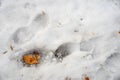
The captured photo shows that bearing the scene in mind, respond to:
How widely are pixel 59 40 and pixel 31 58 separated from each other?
0.33m

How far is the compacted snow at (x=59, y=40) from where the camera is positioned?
2.00 meters

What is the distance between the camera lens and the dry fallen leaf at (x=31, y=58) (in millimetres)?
2002

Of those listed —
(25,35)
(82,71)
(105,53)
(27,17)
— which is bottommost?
(82,71)

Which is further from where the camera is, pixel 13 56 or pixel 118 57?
pixel 118 57

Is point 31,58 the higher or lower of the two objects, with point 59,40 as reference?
lower

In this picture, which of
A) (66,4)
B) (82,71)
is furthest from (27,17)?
(82,71)

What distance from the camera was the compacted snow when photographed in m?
2.00

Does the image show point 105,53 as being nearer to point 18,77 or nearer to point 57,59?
point 57,59

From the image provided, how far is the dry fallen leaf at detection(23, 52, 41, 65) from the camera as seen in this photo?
2.00 meters

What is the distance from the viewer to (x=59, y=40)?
2.08 metres

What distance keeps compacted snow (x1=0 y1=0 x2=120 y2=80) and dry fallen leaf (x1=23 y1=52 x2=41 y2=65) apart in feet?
0.14

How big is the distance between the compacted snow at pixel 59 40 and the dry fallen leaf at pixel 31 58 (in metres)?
0.04

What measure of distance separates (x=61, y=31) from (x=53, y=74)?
1.44 feet

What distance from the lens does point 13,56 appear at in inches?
78.7
